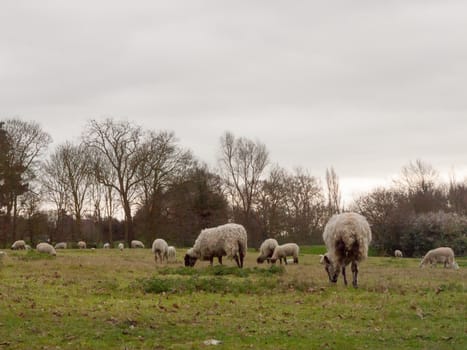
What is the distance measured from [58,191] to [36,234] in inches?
211

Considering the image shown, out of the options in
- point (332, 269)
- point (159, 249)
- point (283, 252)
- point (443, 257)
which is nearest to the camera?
point (332, 269)

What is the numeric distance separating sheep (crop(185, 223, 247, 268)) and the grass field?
28.5 ft

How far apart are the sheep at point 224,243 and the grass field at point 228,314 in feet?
28.5

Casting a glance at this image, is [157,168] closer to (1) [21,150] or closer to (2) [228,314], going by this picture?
(1) [21,150]

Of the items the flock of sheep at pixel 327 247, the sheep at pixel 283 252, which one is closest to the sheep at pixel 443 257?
the flock of sheep at pixel 327 247

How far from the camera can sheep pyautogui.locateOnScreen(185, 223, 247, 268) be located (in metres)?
26.2

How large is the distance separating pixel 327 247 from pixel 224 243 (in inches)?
341

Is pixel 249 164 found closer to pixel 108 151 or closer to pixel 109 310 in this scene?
pixel 108 151

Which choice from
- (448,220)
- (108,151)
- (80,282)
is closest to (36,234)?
(108,151)

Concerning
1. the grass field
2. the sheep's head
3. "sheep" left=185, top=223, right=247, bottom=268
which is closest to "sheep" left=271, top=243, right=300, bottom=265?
"sheep" left=185, top=223, right=247, bottom=268

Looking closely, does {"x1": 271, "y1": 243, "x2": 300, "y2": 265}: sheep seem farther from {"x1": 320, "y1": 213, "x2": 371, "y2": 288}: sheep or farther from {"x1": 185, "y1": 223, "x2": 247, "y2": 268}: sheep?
{"x1": 320, "y1": 213, "x2": 371, "y2": 288}: sheep

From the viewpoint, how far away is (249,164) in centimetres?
7144

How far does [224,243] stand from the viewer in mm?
26406

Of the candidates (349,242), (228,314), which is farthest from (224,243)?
(228,314)
